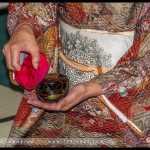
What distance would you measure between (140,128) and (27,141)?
17.3 inches

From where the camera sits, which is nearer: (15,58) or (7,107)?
(15,58)

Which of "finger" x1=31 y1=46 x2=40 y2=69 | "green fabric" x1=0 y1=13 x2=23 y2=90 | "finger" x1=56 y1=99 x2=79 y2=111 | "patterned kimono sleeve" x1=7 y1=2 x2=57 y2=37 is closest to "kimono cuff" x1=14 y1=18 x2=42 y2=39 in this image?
"patterned kimono sleeve" x1=7 y1=2 x2=57 y2=37

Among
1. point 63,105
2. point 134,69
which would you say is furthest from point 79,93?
point 134,69

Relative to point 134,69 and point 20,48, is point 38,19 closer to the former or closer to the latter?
point 20,48

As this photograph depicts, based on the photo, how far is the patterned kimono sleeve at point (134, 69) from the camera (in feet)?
3.30

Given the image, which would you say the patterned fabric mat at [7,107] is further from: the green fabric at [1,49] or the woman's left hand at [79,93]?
the woman's left hand at [79,93]

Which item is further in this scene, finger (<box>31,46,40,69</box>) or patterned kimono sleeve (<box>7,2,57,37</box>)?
patterned kimono sleeve (<box>7,2,57,37</box>)

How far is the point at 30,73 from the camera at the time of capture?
2.86ft

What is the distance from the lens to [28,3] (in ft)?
3.79

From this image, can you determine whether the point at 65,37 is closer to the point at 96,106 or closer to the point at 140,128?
the point at 96,106

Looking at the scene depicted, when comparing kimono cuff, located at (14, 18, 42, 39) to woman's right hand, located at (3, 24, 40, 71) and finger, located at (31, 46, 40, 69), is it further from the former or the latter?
finger, located at (31, 46, 40, 69)

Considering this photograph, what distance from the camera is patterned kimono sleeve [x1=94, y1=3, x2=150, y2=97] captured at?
1.00 m

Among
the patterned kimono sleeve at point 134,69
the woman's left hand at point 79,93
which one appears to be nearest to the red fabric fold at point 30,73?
the woman's left hand at point 79,93

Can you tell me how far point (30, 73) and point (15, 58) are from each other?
0.25ft
